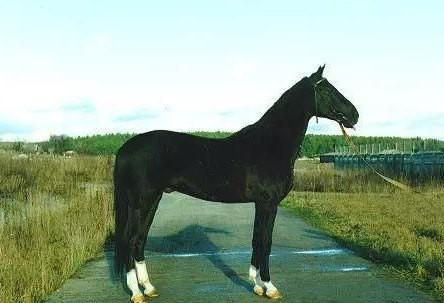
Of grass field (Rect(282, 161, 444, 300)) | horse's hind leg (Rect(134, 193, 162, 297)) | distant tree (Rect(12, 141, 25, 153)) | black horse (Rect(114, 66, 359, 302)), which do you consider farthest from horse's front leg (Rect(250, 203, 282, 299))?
distant tree (Rect(12, 141, 25, 153))

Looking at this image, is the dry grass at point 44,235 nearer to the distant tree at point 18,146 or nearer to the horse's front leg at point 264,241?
the horse's front leg at point 264,241

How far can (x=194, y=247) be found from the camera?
1067cm

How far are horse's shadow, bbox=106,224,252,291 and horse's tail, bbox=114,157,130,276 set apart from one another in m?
1.42

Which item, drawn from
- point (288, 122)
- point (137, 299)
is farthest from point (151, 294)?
point (288, 122)

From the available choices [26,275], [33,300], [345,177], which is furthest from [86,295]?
[345,177]

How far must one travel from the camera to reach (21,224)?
39.0ft

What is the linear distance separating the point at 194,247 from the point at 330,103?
4.59 metres

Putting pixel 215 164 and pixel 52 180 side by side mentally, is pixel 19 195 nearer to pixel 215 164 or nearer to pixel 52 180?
pixel 52 180

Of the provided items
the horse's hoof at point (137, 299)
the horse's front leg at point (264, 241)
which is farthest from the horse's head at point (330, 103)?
the horse's hoof at point (137, 299)

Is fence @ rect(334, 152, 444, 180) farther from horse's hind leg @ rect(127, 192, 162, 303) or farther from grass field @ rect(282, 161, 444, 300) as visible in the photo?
horse's hind leg @ rect(127, 192, 162, 303)

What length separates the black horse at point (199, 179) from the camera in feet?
Answer: 21.6

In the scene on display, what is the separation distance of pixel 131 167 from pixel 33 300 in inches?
69.5

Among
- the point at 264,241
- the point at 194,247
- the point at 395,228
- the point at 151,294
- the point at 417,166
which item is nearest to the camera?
the point at 264,241

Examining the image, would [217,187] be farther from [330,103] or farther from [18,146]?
[18,146]
